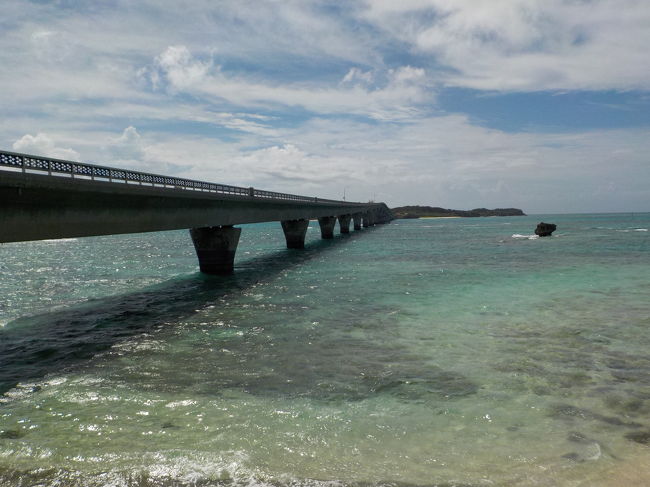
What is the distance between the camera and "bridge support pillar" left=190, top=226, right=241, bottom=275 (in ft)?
114

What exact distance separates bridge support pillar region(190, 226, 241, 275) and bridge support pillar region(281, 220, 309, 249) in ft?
82.4

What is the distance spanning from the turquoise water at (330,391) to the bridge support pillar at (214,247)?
12.5 meters

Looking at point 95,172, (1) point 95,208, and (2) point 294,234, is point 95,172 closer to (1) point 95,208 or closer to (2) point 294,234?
(1) point 95,208

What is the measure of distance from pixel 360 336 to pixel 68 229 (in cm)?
1258

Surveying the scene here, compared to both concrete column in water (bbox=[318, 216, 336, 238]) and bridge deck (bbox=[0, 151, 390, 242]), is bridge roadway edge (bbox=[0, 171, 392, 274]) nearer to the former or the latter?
bridge deck (bbox=[0, 151, 390, 242])

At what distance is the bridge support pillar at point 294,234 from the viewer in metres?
60.4

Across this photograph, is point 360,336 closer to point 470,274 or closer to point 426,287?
point 426,287

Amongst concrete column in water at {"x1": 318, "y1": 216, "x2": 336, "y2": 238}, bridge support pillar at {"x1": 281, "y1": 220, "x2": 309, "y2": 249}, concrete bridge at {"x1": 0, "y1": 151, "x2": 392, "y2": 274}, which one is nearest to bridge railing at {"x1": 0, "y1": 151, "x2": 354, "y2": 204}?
concrete bridge at {"x1": 0, "y1": 151, "x2": 392, "y2": 274}

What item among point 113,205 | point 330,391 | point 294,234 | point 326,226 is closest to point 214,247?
point 113,205

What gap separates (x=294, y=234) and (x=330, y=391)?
5150cm

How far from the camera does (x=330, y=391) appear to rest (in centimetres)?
975

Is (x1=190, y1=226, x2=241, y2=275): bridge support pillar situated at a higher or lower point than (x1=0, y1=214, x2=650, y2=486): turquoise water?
higher

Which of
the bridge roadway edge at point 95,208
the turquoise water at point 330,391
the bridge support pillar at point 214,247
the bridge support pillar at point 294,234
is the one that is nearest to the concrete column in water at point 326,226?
the bridge support pillar at point 294,234

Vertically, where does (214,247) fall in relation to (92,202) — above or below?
below
